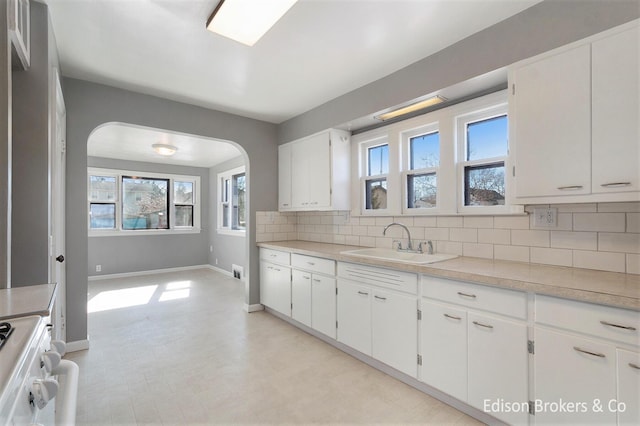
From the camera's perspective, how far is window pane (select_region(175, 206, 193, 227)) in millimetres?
6996

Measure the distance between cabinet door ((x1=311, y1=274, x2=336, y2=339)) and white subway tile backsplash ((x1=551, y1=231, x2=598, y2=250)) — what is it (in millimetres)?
1719

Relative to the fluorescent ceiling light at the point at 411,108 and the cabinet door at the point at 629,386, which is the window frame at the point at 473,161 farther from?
the cabinet door at the point at 629,386

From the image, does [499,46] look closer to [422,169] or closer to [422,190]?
[422,169]

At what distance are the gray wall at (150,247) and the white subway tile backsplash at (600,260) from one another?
5038 mm

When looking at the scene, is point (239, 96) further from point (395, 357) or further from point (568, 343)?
point (568, 343)

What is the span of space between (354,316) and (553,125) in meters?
1.96

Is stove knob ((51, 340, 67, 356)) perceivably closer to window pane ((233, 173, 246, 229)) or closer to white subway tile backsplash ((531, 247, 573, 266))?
white subway tile backsplash ((531, 247, 573, 266))

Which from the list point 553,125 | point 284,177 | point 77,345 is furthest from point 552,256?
point 77,345

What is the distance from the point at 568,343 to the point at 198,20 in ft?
9.26

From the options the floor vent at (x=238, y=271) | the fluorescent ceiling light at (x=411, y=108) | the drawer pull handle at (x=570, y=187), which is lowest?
the floor vent at (x=238, y=271)

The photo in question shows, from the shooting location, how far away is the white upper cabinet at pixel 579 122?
60.3 inches

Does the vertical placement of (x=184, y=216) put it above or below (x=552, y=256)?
above

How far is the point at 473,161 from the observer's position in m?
2.47

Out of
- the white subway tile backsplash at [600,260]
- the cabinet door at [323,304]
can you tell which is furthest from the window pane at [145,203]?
the white subway tile backsplash at [600,260]
